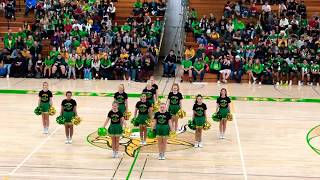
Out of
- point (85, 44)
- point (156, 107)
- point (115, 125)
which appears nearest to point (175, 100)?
Result: point (156, 107)

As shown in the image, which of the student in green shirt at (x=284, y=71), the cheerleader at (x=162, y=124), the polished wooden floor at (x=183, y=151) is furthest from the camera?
the student in green shirt at (x=284, y=71)

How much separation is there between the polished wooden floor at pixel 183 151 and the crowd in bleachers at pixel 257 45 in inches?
201

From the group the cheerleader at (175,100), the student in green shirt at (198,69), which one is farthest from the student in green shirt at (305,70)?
the cheerleader at (175,100)

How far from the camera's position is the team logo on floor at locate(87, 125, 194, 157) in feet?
49.6

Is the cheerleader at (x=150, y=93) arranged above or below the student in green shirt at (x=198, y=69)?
below

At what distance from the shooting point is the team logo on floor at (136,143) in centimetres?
1511

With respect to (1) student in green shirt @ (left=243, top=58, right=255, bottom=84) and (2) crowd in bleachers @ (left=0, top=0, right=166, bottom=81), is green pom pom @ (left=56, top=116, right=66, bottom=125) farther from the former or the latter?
(1) student in green shirt @ (left=243, top=58, right=255, bottom=84)

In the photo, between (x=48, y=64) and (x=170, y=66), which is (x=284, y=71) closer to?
(x=170, y=66)

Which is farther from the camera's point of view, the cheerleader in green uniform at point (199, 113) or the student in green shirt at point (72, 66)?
the student in green shirt at point (72, 66)

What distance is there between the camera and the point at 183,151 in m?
15.1

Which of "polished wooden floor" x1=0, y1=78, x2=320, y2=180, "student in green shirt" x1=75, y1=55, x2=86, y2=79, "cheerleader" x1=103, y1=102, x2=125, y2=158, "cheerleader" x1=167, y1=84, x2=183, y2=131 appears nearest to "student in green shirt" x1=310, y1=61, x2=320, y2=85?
"polished wooden floor" x1=0, y1=78, x2=320, y2=180

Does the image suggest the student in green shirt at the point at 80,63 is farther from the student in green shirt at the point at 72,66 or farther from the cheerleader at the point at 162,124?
the cheerleader at the point at 162,124

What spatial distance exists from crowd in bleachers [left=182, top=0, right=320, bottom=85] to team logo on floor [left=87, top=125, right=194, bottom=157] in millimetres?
10672

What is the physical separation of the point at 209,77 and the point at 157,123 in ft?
44.9
